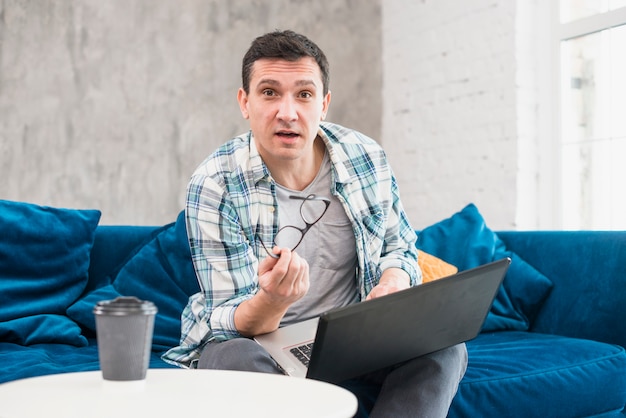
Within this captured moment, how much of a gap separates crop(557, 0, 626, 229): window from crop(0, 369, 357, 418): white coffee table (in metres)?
2.39

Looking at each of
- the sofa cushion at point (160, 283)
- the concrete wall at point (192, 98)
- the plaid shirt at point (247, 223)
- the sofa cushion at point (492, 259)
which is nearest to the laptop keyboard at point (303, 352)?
the plaid shirt at point (247, 223)

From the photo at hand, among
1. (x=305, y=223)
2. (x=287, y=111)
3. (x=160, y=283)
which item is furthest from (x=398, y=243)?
(x=160, y=283)

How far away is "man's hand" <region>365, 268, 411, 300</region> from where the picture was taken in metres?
1.57

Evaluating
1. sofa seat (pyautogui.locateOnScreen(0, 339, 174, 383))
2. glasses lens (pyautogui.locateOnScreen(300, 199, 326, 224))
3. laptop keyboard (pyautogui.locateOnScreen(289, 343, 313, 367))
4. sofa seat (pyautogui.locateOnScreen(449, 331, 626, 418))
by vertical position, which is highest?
glasses lens (pyautogui.locateOnScreen(300, 199, 326, 224))

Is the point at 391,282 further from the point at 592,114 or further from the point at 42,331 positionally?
the point at 592,114

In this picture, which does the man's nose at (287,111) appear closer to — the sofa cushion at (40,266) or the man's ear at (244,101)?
the man's ear at (244,101)

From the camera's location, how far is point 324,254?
1.74 meters

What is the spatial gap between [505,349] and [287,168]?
0.81m

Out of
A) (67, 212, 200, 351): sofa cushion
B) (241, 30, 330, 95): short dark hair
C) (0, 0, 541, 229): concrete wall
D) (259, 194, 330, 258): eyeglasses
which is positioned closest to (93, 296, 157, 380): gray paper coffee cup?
(259, 194, 330, 258): eyeglasses

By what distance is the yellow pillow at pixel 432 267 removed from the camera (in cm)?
233

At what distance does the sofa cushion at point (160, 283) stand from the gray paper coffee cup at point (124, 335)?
1.18m

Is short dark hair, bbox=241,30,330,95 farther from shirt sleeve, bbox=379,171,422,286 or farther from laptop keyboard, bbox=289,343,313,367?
laptop keyboard, bbox=289,343,313,367

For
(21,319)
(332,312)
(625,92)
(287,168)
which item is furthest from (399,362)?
(625,92)

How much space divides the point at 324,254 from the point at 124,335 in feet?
3.02
